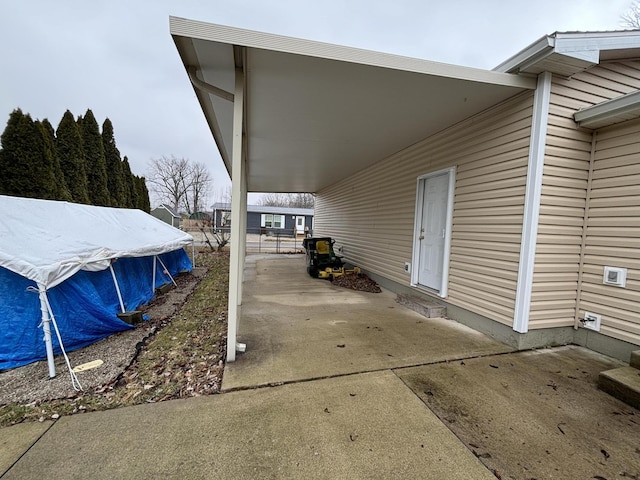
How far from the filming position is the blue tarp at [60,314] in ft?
8.66

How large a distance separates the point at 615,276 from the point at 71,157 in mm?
14486

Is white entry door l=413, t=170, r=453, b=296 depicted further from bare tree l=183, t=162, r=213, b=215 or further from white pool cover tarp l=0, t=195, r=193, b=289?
bare tree l=183, t=162, r=213, b=215

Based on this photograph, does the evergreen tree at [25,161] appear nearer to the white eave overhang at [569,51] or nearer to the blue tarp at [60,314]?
the blue tarp at [60,314]

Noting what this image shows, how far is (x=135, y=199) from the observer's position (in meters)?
15.4

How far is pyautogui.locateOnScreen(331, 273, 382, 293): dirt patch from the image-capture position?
6189 millimetres

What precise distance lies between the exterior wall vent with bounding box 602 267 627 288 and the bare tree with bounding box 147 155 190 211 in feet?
118

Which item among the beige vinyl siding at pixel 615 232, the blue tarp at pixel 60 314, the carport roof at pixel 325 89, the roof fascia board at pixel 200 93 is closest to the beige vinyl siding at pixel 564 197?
the beige vinyl siding at pixel 615 232

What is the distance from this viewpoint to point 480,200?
12.2 feet

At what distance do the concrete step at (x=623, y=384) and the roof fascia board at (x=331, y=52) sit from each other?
9.79ft

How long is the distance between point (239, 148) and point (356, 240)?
229 inches

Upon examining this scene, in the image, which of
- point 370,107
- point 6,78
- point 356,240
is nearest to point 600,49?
point 370,107

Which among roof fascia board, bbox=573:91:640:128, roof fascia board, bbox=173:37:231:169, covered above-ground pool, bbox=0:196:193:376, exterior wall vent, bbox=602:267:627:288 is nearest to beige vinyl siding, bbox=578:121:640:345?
exterior wall vent, bbox=602:267:627:288

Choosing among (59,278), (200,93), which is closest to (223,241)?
(200,93)

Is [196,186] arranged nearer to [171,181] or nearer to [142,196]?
[171,181]
